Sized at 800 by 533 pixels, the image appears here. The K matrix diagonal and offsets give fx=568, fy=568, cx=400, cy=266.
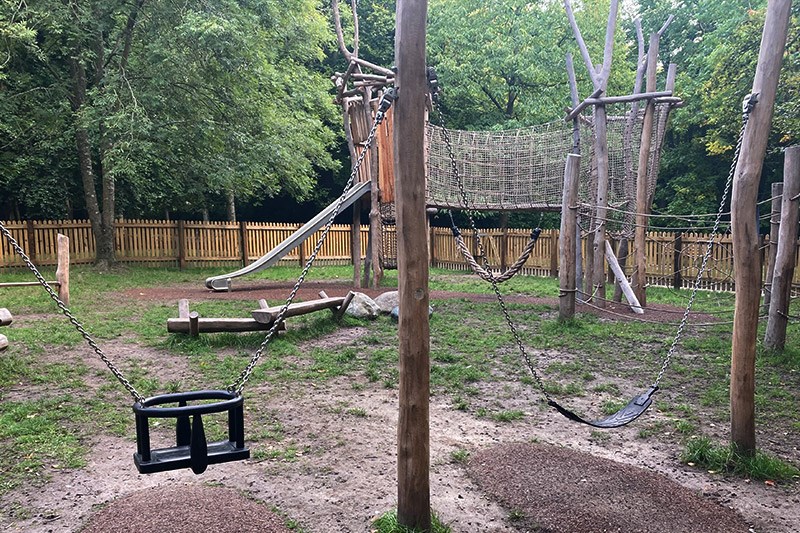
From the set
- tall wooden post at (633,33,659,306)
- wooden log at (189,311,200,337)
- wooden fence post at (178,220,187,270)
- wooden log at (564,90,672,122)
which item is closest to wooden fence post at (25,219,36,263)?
wooden fence post at (178,220,187,270)

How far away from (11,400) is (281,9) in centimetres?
1385

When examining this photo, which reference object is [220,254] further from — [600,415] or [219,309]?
[600,415]

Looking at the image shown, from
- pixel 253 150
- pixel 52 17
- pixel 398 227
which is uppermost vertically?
pixel 52 17

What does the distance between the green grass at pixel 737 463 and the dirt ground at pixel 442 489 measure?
0.35 ft

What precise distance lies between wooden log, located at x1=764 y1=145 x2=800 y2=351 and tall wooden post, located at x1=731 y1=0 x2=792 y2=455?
2.76 m

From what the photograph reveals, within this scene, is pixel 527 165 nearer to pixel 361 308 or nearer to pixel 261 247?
pixel 361 308

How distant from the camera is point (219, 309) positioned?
9898 millimetres

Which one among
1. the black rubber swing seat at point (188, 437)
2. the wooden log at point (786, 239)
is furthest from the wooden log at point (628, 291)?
the black rubber swing seat at point (188, 437)

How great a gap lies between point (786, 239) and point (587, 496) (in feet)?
14.6

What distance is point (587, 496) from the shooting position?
3424 mm

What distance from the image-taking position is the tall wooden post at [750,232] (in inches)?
152

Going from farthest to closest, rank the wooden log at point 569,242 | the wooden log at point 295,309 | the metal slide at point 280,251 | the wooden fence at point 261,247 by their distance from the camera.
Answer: the wooden fence at point 261,247
the metal slide at point 280,251
the wooden log at point 569,242
the wooden log at point 295,309

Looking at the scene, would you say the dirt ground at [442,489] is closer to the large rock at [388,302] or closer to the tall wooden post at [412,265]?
the tall wooden post at [412,265]

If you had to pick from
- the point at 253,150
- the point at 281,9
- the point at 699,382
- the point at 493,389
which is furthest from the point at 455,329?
the point at 281,9
